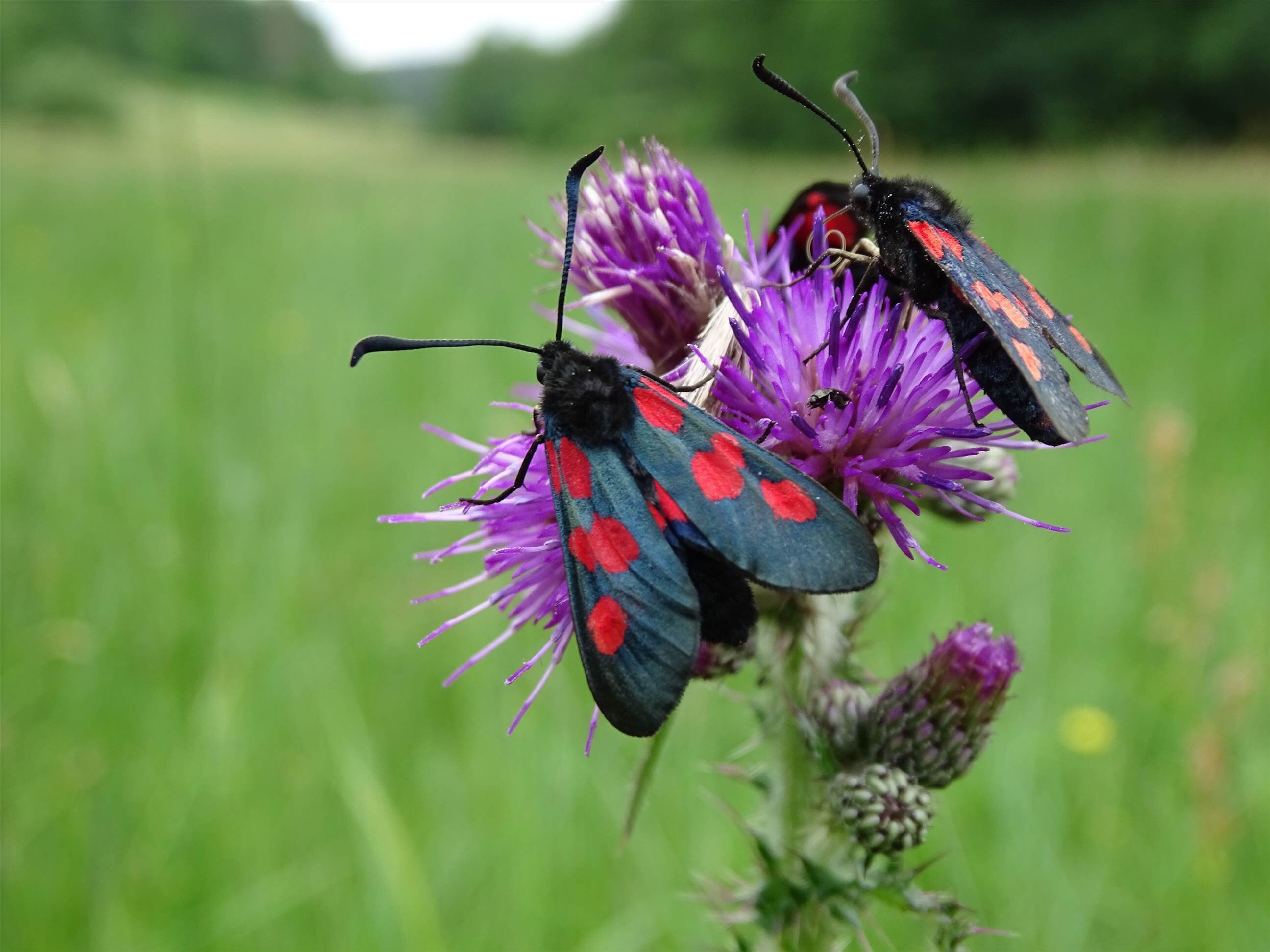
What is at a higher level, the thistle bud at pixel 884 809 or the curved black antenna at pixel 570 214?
the curved black antenna at pixel 570 214

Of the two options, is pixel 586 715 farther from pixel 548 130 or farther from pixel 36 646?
pixel 548 130

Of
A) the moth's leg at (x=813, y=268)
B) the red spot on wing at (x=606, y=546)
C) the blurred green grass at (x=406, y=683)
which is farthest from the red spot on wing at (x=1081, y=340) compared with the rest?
the blurred green grass at (x=406, y=683)

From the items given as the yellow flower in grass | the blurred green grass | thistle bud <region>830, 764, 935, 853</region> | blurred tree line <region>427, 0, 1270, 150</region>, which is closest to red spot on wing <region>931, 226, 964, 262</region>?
thistle bud <region>830, 764, 935, 853</region>

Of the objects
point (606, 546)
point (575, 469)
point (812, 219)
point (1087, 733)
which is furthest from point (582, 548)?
point (1087, 733)

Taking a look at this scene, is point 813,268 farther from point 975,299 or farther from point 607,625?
point 607,625

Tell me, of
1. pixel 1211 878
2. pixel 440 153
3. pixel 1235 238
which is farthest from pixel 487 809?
pixel 440 153

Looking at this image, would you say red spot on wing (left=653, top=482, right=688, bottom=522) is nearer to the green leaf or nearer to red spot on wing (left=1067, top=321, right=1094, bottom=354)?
the green leaf

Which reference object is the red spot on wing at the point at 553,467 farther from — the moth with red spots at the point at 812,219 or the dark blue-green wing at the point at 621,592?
the moth with red spots at the point at 812,219
